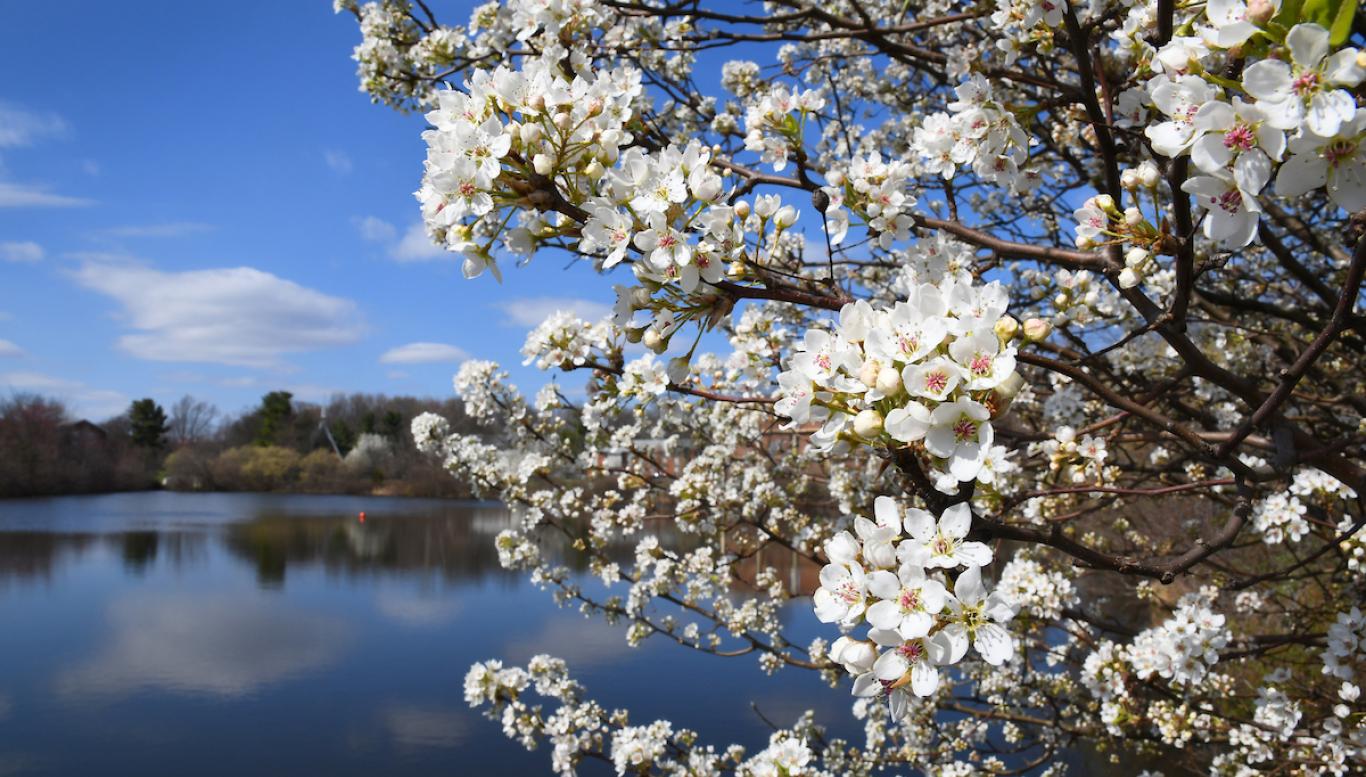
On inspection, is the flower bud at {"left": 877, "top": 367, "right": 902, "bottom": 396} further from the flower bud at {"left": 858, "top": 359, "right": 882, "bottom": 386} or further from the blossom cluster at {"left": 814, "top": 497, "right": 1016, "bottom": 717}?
the blossom cluster at {"left": 814, "top": 497, "right": 1016, "bottom": 717}

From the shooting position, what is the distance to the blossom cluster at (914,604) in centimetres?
105

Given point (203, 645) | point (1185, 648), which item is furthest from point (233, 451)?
point (1185, 648)

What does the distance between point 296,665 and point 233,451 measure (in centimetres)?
Answer: 4167

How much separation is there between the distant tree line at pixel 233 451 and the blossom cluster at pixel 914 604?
3605cm

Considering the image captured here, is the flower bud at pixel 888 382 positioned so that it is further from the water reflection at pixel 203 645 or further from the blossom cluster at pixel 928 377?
the water reflection at pixel 203 645

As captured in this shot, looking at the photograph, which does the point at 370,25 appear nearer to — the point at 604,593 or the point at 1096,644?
the point at 1096,644

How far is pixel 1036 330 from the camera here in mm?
1173

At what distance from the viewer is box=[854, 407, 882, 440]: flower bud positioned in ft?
3.38

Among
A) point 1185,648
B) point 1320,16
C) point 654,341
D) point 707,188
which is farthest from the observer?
point 1185,648

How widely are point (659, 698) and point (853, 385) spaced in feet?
37.5

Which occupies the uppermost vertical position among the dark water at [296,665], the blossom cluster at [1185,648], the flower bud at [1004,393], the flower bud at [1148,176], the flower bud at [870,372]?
the flower bud at [1148,176]

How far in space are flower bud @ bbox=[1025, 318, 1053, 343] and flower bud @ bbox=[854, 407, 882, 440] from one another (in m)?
0.31

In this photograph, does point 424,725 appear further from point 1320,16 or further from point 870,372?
point 1320,16

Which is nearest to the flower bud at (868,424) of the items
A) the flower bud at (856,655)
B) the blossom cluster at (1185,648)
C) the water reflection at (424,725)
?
the flower bud at (856,655)
